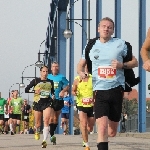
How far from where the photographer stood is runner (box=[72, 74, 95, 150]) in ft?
36.9

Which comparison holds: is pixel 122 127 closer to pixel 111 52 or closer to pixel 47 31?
pixel 111 52

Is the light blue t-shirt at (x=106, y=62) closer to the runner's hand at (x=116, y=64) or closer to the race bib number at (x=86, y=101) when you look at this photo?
the runner's hand at (x=116, y=64)

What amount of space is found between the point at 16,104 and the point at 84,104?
13.2 metres

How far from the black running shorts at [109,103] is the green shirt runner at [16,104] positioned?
56.1 feet

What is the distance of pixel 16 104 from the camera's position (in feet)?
80.7

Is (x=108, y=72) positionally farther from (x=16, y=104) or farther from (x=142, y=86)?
(x=16, y=104)

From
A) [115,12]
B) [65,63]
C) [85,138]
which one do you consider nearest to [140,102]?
[115,12]

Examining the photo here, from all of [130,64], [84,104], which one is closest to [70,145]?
[84,104]

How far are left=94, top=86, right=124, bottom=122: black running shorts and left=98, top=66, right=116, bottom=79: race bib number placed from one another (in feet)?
0.52

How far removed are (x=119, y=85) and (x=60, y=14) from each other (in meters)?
38.3

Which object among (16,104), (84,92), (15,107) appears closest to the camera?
(84,92)

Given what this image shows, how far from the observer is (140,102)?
24.0 m

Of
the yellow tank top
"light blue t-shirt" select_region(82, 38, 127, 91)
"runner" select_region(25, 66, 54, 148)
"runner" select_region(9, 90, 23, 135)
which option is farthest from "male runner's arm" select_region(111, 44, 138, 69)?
"runner" select_region(9, 90, 23, 135)

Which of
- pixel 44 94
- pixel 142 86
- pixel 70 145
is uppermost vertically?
pixel 142 86
